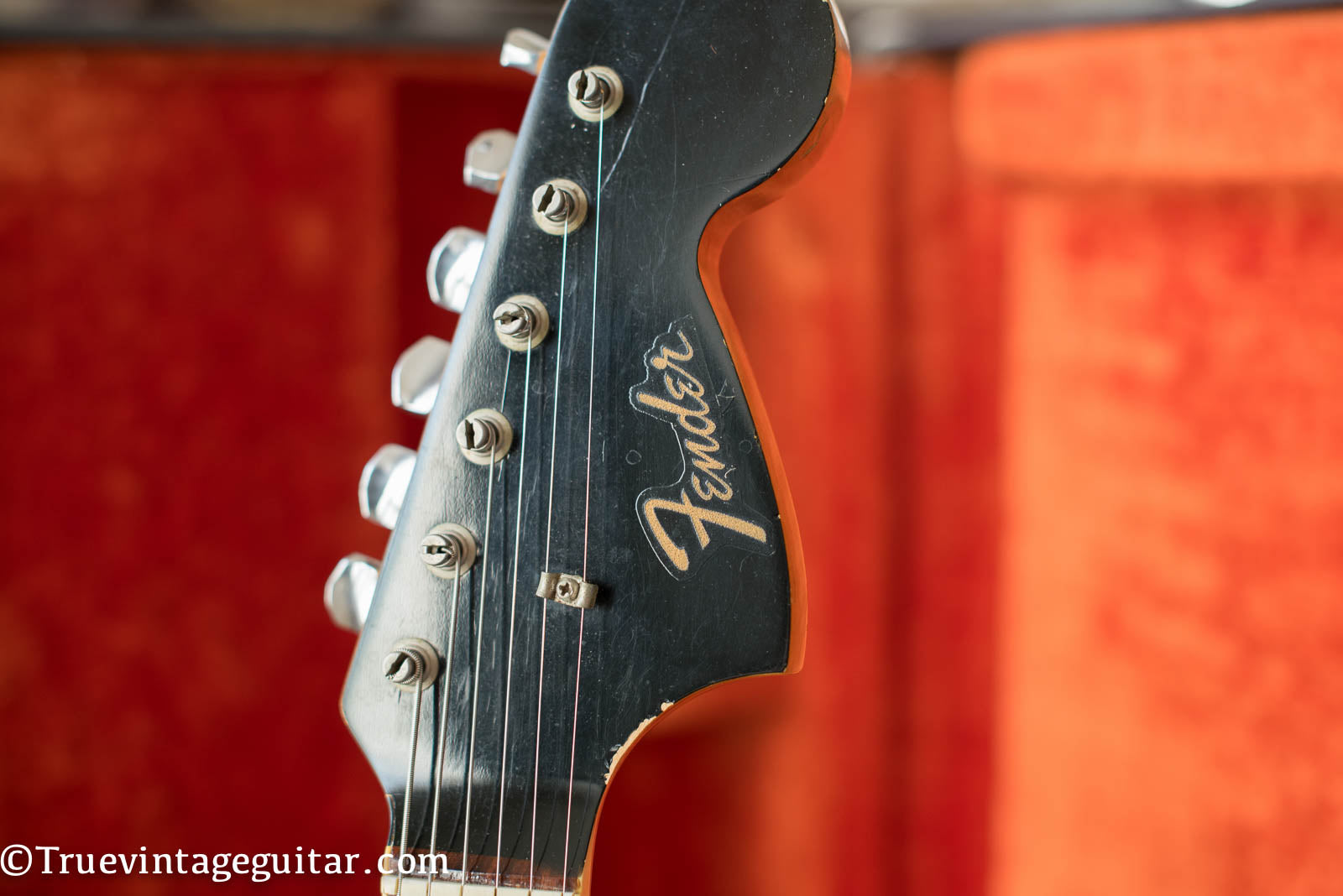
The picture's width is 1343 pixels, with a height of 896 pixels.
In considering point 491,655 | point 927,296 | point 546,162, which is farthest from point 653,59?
point 927,296

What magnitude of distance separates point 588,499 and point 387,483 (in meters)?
0.10

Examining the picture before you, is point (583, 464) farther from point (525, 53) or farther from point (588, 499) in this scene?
point (525, 53)

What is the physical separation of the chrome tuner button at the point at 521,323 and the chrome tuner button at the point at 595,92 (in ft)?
0.25

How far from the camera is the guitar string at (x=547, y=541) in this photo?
0.43 meters

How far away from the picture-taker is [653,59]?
16.4 inches

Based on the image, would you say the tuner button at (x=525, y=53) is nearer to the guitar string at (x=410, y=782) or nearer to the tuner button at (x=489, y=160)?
the tuner button at (x=489, y=160)

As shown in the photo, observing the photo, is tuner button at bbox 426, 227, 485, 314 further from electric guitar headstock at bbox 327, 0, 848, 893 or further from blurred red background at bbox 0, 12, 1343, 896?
blurred red background at bbox 0, 12, 1343, 896

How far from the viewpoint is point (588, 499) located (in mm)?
434

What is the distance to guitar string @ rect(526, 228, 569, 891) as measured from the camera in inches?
17.1

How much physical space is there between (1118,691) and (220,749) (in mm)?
677

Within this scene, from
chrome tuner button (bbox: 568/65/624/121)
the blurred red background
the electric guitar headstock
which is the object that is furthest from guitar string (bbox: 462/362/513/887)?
the blurred red background

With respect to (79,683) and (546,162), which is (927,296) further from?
(79,683)

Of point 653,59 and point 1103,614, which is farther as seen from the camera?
point 1103,614

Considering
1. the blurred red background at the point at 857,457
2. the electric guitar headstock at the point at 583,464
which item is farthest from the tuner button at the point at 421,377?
the blurred red background at the point at 857,457
